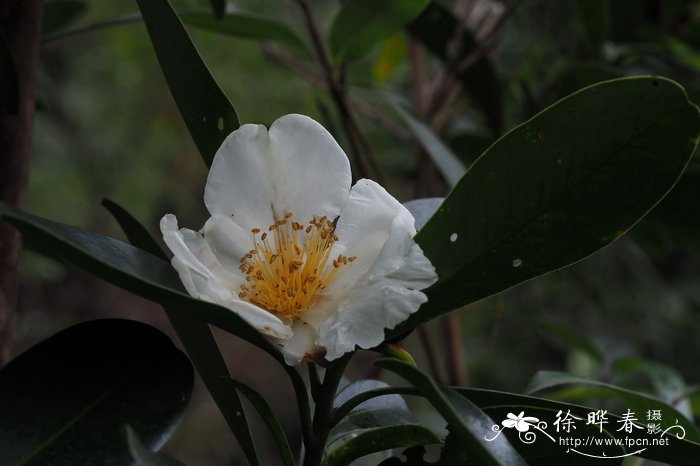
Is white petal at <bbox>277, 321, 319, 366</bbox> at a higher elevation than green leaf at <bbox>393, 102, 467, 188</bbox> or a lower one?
higher

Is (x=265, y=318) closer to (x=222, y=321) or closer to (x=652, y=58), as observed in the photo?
(x=222, y=321)

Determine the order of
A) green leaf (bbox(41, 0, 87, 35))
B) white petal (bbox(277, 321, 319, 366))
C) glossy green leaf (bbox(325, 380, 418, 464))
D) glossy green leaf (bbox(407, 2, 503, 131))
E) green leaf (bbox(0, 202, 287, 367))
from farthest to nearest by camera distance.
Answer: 1. glossy green leaf (bbox(407, 2, 503, 131))
2. green leaf (bbox(41, 0, 87, 35))
3. glossy green leaf (bbox(325, 380, 418, 464))
4. white petal (bbox(277, 321, 319, 366))
5. green leaf (bbox(0, 202, 287, 367))

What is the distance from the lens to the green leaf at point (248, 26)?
1.04m

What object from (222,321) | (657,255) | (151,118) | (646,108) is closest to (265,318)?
(222,321)

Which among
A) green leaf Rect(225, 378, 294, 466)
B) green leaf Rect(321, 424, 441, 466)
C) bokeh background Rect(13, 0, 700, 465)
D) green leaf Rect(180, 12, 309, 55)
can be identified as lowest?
bokeh background Rect(13, 0, 700, 465)

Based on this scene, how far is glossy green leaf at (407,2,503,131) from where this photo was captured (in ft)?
4.02

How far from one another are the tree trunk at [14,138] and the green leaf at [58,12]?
373 mm

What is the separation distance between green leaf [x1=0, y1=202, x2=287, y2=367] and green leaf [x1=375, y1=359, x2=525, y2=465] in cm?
10

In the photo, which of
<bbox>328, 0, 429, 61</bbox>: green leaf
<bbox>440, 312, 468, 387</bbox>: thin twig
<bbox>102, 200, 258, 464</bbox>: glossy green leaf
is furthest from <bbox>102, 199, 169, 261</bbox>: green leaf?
Answer: <bbox>440, 312, 468, 387</bbox>: thin twig

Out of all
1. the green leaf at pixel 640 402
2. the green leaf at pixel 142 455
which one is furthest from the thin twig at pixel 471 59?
the green leaf at pixel 142 455

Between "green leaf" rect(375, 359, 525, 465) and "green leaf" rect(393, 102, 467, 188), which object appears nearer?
"green leaf" rect(375, 359, 525, 465)

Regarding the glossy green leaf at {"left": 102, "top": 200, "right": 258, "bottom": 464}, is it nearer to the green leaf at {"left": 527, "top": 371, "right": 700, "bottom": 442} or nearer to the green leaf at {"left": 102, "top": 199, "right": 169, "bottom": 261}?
the green leaf at {"left": 102, "top": 199, "right": 169, "bottom": 261}

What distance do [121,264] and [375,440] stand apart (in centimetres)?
24

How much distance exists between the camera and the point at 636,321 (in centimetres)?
220
